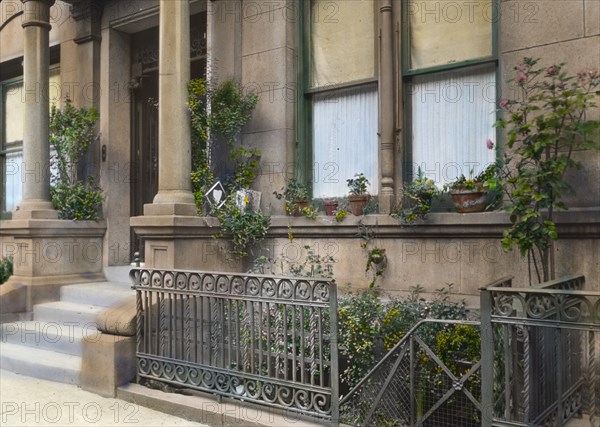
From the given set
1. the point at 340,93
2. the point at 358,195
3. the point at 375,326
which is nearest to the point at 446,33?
the point at 340,93

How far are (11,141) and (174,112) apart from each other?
6498 millimetres

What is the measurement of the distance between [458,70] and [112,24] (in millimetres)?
5816

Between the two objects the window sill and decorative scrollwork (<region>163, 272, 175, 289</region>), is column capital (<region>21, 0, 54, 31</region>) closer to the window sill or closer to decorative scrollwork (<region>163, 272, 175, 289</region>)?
the window sill

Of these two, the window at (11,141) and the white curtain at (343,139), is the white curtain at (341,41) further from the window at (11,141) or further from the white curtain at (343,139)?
the window at (11,141)

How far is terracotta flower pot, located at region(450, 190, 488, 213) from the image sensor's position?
547 centimetres

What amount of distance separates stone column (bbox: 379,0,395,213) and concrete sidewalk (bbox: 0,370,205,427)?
3152 millimetres

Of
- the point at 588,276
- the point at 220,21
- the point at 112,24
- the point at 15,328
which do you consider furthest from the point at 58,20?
the point at 588,276

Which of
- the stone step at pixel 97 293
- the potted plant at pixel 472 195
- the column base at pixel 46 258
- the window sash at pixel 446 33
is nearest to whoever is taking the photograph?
the potted plant at pixel 472 195

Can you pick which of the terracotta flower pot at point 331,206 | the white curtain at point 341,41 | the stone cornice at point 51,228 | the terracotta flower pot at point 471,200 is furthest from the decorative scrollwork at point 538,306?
the stone cornice at point 51,228

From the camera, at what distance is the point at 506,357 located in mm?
3561

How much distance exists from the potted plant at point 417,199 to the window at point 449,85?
41cm

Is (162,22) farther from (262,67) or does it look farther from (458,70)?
(458,70)

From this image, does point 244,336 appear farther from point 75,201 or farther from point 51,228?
point 75,201

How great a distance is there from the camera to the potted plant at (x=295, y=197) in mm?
6733
